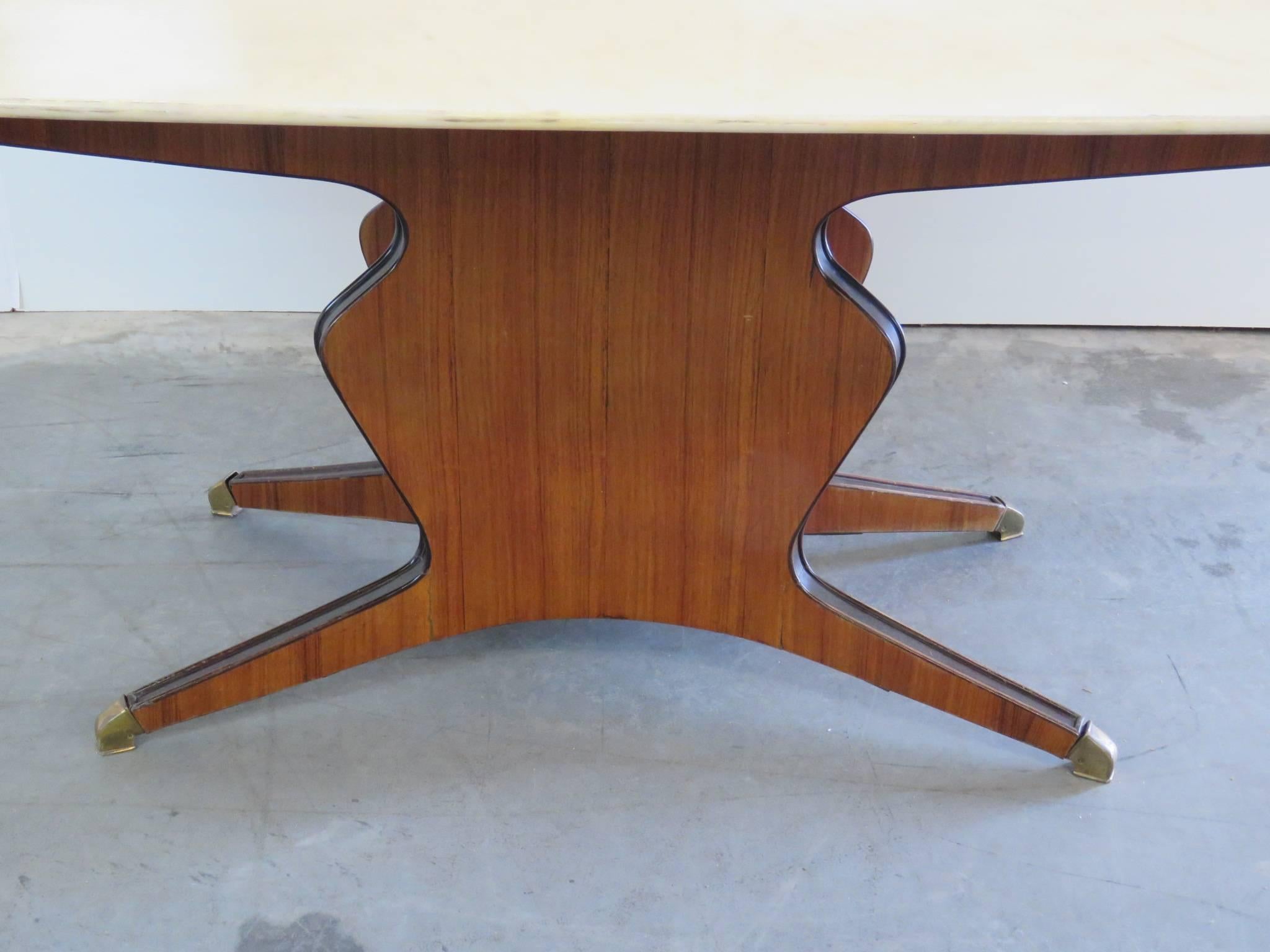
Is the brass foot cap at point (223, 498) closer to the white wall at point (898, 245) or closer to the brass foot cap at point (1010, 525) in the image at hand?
the white wall at point (898, 245)

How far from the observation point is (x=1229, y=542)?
169 centimetres

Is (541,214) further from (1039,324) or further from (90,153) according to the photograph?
(1039,324)

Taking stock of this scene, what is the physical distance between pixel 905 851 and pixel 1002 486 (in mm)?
857

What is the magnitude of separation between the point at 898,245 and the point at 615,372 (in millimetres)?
1453

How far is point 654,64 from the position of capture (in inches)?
38.5

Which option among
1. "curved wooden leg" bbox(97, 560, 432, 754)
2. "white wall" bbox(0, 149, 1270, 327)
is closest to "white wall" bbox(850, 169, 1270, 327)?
"white wall" bbox(0, 149, 1270, 327)

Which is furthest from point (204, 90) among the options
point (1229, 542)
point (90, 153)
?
point (1229, 542)

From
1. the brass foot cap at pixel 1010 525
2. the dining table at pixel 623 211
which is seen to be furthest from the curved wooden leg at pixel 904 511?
the dining table at pixel 623 211

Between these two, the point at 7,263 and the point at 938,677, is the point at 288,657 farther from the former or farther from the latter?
the point at 7,263

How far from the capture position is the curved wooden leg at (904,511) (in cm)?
166

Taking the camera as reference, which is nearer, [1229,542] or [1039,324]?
[1229,542]

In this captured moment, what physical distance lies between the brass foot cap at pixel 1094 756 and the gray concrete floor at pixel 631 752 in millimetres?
26

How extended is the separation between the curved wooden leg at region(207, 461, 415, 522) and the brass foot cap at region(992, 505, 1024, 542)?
0.86 metres

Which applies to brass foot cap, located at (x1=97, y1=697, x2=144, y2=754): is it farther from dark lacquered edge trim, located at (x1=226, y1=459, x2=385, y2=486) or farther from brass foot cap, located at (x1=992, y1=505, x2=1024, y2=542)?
brass foot cap, located at (x1=992, y1=505, x2=1024, y2=542)
